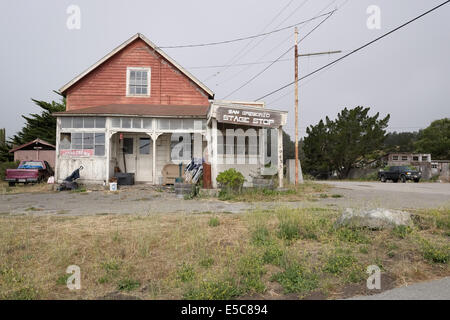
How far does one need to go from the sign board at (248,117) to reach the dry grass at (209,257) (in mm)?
6373

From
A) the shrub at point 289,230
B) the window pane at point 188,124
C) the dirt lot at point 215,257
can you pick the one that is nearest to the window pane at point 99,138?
the window pane at point 188,124

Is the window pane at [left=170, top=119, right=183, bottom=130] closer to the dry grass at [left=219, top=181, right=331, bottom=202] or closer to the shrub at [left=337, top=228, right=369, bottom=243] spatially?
the dry grass at [left=219, top=181, right=331, bottom=202]

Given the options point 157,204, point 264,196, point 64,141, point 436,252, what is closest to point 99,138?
point 64,141

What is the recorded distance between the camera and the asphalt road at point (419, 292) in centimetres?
313

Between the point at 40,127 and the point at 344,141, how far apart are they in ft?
121

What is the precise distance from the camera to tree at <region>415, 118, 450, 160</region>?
6343 centimetres

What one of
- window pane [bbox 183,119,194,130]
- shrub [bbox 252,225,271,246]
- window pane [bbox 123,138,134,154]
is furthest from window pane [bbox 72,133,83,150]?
shrub [bbox 252,225,271,246]

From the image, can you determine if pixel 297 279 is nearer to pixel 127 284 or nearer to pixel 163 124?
pixel 127 284

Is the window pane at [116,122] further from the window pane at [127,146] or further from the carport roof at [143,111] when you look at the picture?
the window pane at [127,146]

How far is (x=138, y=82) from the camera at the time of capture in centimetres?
1794

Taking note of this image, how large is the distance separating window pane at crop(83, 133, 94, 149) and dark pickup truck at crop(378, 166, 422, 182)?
93.1ft

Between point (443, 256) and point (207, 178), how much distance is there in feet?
28.4

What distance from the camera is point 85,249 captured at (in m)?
4.46
